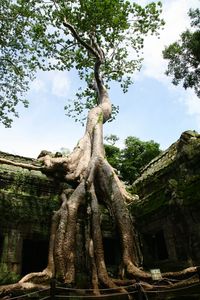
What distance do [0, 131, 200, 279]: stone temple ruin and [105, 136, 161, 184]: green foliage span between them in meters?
8.38

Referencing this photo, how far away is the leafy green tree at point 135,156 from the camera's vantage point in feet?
59.7

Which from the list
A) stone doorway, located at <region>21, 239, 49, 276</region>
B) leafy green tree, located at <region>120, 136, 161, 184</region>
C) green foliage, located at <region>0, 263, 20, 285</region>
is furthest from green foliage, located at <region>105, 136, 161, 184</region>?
green foliage, located at <region>0, 263, 20, 285</region>

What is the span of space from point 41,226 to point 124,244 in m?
2.32

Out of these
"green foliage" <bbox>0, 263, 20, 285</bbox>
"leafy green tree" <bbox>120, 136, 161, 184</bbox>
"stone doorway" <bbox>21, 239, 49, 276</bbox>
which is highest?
"leafy green tree" <bbox>120, 136, 161, 184</bbox>

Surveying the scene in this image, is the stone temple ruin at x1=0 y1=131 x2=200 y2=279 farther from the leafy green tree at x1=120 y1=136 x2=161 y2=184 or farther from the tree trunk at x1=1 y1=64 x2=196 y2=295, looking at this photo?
the leafy green tree at x1=120 y1=136 x2=161 y2=184

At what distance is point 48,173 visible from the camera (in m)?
9.38

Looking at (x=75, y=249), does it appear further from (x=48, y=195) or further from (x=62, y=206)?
(x=48, y=195)

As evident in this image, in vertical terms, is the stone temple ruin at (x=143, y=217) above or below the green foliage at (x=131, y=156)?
below

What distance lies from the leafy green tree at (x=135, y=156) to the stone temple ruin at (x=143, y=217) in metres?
8.34

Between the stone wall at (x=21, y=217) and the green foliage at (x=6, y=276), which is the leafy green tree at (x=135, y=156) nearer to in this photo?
the stone wall at (x=21, y=217)

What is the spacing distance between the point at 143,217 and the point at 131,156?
1133 cm

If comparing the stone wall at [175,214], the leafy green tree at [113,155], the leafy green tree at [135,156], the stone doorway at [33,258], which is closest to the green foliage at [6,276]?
the stone doorway at [33,258]

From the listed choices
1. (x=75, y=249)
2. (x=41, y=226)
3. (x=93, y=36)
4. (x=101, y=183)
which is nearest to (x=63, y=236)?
(x=75, y=249)

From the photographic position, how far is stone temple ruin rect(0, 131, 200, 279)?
6586mm
